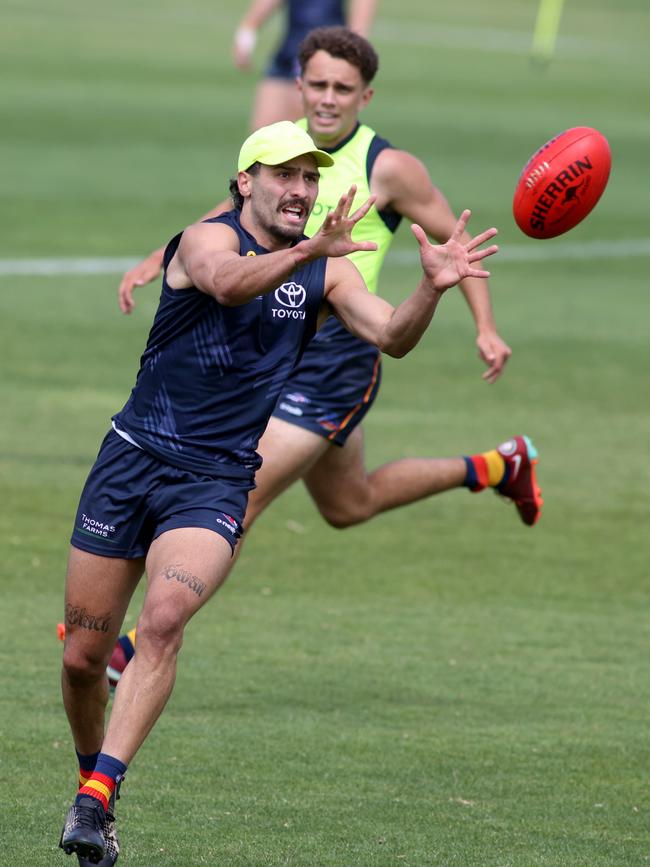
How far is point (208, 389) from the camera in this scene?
6539 mm

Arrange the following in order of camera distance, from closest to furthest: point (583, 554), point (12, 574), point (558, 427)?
1. point (12, 574)
2. point (583, 554)
3. point (558, 427)

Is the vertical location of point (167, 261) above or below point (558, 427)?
above

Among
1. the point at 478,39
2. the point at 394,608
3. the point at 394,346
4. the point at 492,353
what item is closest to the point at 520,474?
the point at 394,608

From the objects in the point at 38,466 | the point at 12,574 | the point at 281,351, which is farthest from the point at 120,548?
the point at 38,466

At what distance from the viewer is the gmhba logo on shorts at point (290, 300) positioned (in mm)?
6621

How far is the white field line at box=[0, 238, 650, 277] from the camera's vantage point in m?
18.9

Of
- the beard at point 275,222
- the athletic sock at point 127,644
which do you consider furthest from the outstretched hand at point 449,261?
the athletic sock at point 127,644

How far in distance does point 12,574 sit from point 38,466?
242 cm

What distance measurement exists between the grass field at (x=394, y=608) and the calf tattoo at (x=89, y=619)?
764 mm

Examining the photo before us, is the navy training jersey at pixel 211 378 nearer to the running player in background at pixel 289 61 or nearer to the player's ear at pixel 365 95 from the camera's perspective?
the player's ear at pixel 365 95

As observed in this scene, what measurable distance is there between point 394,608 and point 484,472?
100 cm

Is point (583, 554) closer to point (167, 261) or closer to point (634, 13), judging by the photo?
point (167, 261)

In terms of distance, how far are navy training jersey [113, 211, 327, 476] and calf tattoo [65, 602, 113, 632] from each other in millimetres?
571

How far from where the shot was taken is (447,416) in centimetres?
1415
